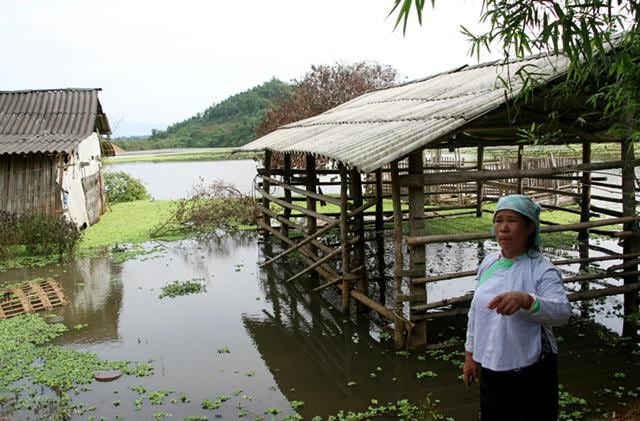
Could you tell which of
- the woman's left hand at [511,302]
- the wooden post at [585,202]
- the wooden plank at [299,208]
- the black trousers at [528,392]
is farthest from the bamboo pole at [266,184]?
the woman's left hand at [511,302]

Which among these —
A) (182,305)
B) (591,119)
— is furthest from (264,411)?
(591,119)

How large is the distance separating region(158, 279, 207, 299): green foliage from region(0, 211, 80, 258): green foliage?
13.0ft

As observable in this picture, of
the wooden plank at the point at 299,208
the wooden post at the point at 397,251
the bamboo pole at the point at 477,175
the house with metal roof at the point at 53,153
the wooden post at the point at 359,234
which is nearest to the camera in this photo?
the bamboo pole at the point at 477,175

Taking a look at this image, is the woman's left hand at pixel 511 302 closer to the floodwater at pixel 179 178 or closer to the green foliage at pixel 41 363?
the green foliage at pixel 41 363

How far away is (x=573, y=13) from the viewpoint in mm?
3434

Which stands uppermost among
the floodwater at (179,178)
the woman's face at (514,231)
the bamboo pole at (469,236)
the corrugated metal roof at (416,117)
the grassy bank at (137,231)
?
the corrugated metal roof at (416,117)

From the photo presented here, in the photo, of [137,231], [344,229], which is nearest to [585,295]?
[344,229]

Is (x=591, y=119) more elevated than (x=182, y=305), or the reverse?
(x=591, y=119)

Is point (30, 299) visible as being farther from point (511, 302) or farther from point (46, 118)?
point (46, 118)

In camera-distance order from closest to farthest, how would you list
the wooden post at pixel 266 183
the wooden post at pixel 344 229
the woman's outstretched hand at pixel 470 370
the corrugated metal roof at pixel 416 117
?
1. the woman's outstretched hand at pixel 470 370
2. the corrugated metal roof at pixel 416 117
3. the wooden post at pixel 344 229
4. the wooden post at pixel 266 183

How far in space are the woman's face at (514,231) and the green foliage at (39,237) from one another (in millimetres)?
11910

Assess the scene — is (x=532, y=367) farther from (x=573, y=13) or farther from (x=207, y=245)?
(x=207, y=245)

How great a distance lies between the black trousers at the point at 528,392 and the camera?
2795 mm

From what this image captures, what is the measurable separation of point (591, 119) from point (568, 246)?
13.1 feet
